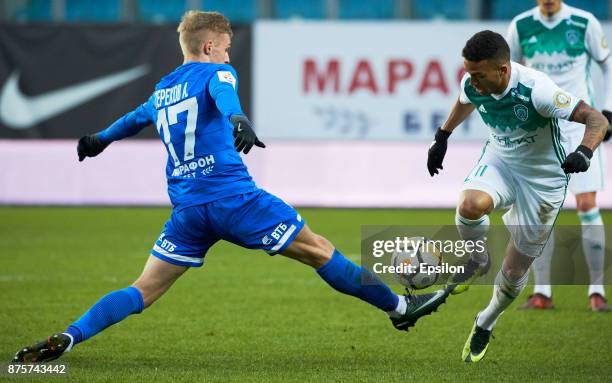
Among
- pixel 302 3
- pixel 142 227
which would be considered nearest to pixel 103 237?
pixel 142 227

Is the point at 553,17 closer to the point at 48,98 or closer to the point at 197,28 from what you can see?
the point at 197,28

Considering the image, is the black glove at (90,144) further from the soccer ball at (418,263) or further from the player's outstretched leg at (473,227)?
the player's outstretched leg at (473,227)

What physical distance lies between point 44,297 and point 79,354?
2345 mm

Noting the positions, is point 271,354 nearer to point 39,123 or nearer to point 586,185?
point 586,185

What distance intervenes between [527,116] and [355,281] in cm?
128

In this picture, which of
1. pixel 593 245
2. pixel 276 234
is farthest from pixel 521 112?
pixel 593 245

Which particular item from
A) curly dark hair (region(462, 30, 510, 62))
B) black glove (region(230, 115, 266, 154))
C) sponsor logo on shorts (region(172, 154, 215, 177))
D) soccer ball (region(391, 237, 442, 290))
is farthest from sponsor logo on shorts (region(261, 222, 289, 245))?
curly dark hair (region(462, 30, 510, 62))

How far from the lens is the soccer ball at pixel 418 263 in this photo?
19.5ft

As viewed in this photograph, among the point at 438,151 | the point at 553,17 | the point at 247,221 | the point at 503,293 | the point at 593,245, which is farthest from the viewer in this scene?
the point at 593,245

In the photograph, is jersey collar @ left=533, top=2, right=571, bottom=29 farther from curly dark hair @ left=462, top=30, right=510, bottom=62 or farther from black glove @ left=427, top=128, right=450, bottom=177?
curly dark hair @ left=462, top=30, right=510, bottom=62

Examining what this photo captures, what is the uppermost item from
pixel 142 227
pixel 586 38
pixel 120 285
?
pixel 586 38

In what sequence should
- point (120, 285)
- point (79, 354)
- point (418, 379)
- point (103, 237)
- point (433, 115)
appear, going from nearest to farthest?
point (418, 379)
point (79, 354)
point (120, 285)
point (103, 237)
point (433, 115)

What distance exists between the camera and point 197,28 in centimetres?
552

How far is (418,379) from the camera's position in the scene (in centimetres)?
538
